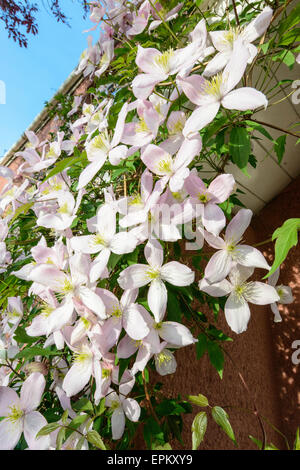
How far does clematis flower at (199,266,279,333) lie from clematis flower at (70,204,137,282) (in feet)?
0.45

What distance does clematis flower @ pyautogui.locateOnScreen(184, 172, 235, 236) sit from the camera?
0.42 m

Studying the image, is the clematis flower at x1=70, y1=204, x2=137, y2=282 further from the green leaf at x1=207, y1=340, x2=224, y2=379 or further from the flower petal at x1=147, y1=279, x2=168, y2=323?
the green leaf at x1=207, y1=340, x2=224, y2=379

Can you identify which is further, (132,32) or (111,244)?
(132,32)

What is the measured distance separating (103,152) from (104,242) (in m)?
0.20

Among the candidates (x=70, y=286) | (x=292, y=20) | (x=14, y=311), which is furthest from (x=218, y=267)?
(x=14, y=311)

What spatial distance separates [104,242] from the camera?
46 centimetres

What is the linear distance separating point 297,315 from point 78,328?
1593 mm

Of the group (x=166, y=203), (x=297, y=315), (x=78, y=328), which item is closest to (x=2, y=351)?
(x=78, y=328)

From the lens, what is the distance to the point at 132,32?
2.61 ft

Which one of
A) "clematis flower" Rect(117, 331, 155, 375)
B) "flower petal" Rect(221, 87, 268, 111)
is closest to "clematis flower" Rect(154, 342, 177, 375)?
"clematis flower" Rect(117, 331, 155, 375)

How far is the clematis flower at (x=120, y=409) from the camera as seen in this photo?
529 mm

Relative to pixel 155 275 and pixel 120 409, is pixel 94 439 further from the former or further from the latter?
pixel 155 275

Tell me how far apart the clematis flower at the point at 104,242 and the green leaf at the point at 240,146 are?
209 mm
